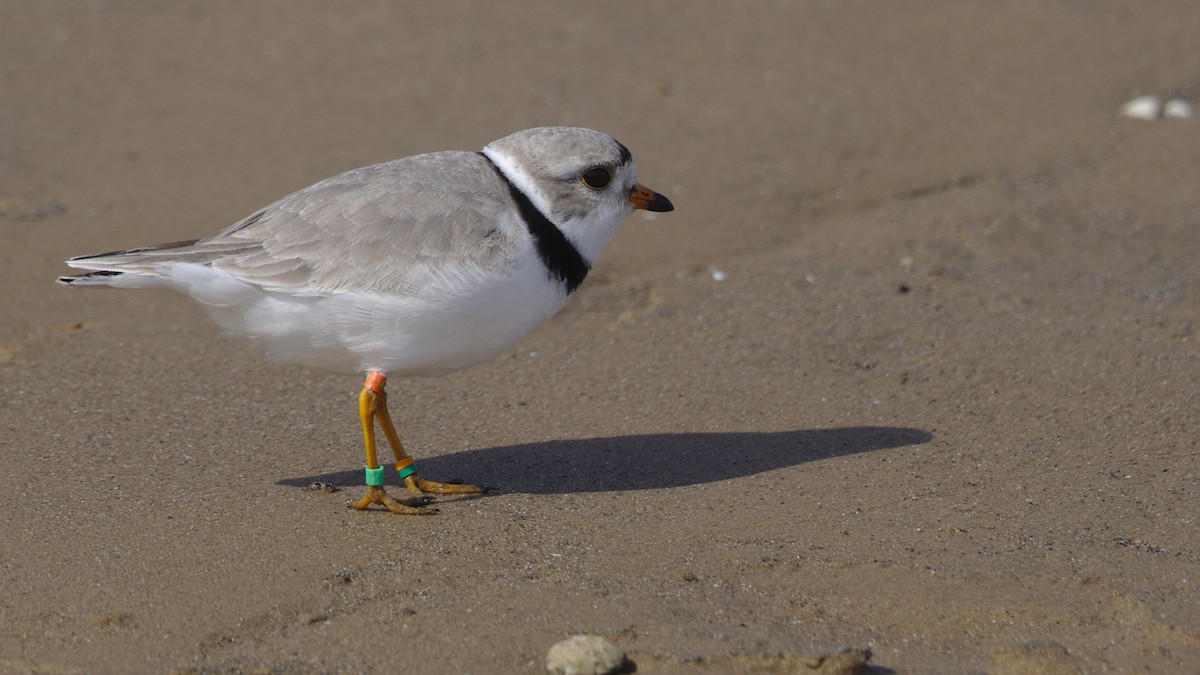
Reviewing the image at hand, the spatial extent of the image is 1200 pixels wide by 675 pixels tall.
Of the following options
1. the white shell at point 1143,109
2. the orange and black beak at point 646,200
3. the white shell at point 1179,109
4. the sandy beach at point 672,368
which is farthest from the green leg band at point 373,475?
the white shell at point 1179,109

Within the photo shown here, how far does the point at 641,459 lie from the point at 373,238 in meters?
1.61

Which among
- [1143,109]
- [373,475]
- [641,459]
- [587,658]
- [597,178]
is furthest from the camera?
[1143,109]

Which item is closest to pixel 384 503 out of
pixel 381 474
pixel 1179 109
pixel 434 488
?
pixel 381 474

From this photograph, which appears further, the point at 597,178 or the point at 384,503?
the point at 597,178

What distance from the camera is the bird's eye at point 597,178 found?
5484 mm

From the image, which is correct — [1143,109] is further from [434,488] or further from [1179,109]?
[434,488]

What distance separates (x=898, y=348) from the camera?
695 centimetres

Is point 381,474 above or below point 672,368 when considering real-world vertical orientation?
below

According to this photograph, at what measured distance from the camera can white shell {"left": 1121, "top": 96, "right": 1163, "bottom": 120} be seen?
10.0 metres

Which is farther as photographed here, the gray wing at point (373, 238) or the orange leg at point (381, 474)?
the orange leg at point (381, 474)

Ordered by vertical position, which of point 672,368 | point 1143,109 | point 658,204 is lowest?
point 672,368

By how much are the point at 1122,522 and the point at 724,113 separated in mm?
5769

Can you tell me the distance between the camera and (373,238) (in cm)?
526

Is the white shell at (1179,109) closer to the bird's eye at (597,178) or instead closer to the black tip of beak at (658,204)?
the black tip of beak at (658,204)
